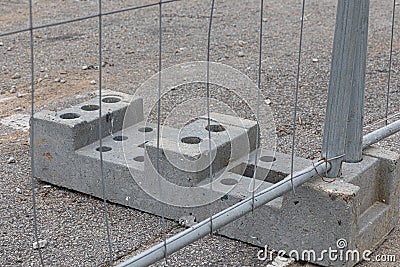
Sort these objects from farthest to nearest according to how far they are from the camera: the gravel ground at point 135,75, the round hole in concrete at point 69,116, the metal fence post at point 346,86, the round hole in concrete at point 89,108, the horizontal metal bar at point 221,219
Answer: the round hole in concrete at point 89,108, the round hole in concrete at point 69,116, the gravel ground at point 135,75, the metal fence post at point 346,86, the horizontal metal bar at point 221,219

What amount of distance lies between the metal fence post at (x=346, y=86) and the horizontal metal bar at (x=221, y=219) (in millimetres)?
125

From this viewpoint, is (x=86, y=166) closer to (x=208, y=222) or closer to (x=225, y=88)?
(x=208, y=222)

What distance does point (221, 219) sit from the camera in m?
2.96

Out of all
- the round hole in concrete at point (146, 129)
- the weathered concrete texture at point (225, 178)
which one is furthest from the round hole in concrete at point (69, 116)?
the round hole in concrete at point (146, 129)

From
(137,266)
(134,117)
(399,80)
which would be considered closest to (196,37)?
(399,80)

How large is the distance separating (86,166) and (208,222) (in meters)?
1.03

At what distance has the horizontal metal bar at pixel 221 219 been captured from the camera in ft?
8.83

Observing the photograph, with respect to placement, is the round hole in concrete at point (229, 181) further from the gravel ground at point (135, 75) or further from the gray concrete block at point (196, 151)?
the gravel ground at point (135, 75)

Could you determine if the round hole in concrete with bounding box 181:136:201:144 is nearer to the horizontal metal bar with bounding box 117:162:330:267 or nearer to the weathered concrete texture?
the weathered concrete texture

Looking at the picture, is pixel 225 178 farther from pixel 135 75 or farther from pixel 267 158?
pixel 135 75

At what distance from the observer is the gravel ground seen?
3.35 metres

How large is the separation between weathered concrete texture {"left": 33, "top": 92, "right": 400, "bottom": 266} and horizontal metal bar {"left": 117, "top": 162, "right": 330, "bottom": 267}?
0.24 feet

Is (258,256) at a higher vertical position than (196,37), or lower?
lower

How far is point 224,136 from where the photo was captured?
3.64m
